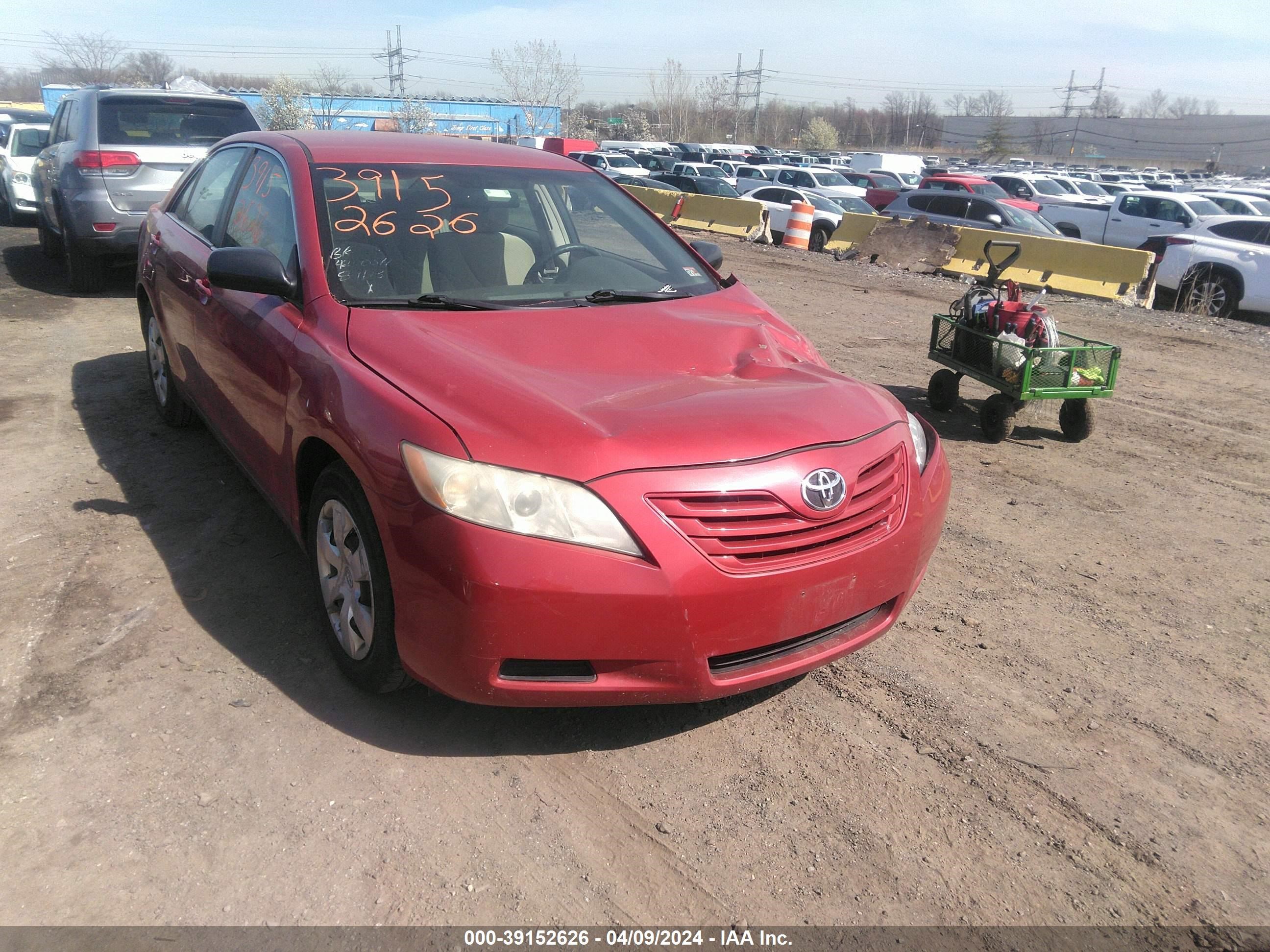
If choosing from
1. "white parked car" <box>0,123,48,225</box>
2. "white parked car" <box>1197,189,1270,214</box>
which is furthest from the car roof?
"white parked car" <box>1197,189,1270,214</box>

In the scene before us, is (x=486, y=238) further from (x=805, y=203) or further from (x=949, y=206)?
(x=805, y=203)

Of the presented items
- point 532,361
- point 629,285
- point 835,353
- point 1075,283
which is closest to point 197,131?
point 835,353

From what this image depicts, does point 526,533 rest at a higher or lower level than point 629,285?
lower

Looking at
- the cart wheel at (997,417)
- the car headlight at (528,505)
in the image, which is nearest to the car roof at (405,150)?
the car headlight at (528,505)

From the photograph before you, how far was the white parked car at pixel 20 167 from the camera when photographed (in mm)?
14680

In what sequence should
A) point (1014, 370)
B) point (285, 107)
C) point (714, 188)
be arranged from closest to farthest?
point (1014, 370) < point (714, 188) < point (285, 107)

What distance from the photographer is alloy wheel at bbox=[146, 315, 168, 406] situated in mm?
5402

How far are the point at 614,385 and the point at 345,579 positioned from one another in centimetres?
106

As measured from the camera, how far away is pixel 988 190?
24.7 meters

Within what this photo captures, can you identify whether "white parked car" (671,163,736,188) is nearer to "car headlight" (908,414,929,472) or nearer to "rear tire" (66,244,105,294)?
"rear tire" (66,244,105,294)

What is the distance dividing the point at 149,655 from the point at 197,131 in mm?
7845

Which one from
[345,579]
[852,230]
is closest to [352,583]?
[345,579]

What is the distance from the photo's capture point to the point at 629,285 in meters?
3.88

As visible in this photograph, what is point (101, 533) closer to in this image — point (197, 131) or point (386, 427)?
point (386, 427)
